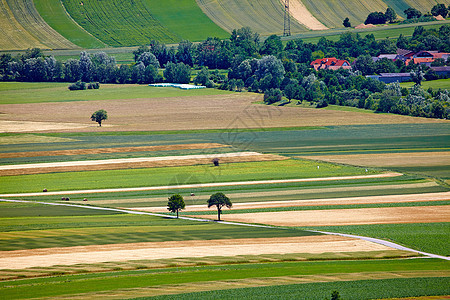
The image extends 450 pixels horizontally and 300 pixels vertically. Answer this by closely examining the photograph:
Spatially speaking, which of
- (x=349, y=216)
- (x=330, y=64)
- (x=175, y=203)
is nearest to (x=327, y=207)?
(x=349, y=216)

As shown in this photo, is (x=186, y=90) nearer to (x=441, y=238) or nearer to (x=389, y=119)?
(x=389, y=119)

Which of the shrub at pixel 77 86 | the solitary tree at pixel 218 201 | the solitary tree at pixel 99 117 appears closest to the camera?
the solitary tree at pixel 218 201

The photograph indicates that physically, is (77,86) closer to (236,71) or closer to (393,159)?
(236,71)

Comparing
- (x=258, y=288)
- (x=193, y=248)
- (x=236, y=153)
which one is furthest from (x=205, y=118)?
(x=258, y=288)

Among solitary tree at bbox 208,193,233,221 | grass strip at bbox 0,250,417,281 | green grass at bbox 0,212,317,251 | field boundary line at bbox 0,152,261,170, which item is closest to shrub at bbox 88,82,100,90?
field boundary line at bbox 0,152,261,170

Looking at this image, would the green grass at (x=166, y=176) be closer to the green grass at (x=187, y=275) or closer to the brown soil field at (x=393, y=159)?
the brown soil field at (x=393, y=159)

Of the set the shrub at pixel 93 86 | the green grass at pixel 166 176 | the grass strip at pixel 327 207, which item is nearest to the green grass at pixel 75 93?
the shrub at pixel 93 86
